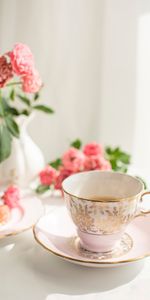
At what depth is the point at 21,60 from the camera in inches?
33.0

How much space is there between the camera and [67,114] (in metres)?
1.32

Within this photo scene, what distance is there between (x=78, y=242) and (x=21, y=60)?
1.24 feet

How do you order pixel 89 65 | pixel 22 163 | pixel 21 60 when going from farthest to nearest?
pixel 89 65 < pixel 22 163 < pixel 21 60

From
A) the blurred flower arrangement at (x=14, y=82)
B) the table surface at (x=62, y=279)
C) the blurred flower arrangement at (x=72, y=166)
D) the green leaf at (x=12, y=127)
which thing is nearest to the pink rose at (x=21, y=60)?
the blurred flower arrangement at (x=14, y=82)

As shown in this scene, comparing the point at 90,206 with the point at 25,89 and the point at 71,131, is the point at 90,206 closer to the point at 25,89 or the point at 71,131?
the point at 25,89

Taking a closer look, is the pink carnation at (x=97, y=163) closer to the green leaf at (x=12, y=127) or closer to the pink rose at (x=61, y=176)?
the pink rose at (x=61, y=176)

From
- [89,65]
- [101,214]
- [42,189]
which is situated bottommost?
[42,189]

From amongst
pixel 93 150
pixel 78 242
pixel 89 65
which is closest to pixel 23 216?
pixel 78 242

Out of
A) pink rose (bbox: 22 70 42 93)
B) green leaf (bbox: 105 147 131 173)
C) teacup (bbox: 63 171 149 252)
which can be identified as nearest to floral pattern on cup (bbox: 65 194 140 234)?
teacup (bbox: 63 171 149 252)

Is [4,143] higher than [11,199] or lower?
higher

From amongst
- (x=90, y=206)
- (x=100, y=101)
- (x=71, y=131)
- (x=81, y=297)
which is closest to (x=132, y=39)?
(x=100, y=101)

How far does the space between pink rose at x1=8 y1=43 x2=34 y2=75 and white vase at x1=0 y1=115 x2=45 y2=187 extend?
7.9 inches

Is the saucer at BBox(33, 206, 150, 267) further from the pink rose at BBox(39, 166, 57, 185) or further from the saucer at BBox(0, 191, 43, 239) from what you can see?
the pink rose at BBox(39, 166, 57, 185)

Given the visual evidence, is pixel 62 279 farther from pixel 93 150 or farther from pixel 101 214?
pixel 93 150
